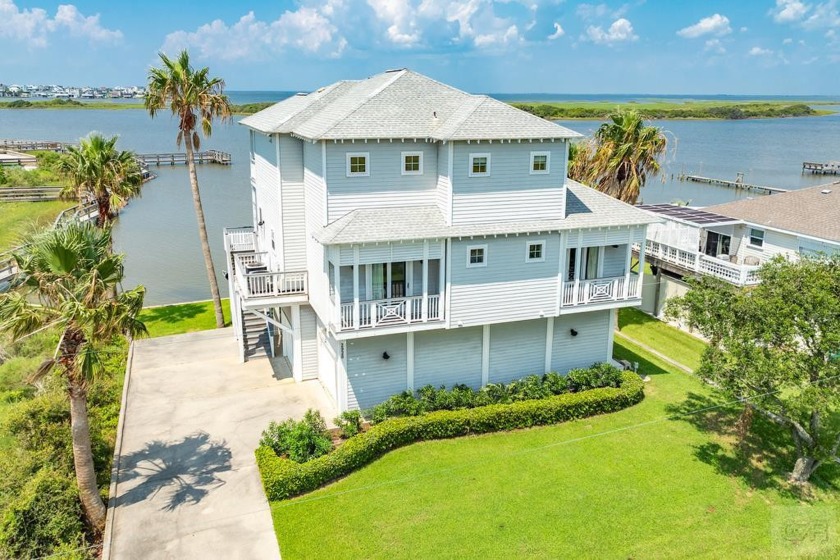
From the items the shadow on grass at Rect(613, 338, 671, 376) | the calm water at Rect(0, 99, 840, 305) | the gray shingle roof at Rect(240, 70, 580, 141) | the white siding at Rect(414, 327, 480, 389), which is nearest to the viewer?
the gray shingle roof at Rect(240, 70, 580, 141)

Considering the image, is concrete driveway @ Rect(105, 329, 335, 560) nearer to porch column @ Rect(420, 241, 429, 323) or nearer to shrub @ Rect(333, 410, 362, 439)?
shrub @ Rect(333, 410, 362, 439)

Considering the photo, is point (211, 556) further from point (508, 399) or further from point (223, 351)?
point (223, 351)

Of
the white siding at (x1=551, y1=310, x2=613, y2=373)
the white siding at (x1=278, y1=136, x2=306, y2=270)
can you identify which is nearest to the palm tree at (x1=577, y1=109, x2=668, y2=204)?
the white siding at (x1=551, y1=310, x2=613, y2=373)

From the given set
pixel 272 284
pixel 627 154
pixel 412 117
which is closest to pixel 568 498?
pixel 272 284

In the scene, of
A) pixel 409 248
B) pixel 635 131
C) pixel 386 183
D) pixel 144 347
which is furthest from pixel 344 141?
pixel 635 131

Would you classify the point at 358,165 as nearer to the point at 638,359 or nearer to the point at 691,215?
the point at 638,359
